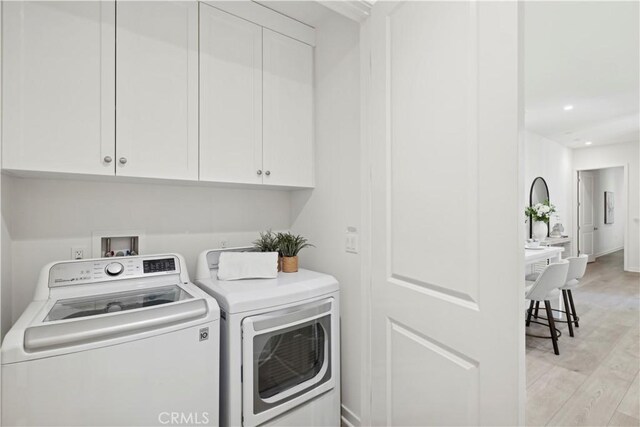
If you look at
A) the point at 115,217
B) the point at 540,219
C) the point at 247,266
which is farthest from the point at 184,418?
the point at 540,219

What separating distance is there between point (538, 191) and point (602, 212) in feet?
14.1

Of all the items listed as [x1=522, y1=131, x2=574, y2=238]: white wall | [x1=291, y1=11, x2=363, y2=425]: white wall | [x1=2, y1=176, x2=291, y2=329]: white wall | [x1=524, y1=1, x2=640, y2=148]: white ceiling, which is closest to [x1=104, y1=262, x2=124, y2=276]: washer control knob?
[x1=2, y1=176, x2=291, y2=329]: white wall

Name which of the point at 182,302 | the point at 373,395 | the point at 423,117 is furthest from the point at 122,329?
the point at 423,117

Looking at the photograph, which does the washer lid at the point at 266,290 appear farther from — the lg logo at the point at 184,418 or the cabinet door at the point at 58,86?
the cabinet door at the point at 58,86

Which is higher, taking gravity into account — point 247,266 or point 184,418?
point 247,266

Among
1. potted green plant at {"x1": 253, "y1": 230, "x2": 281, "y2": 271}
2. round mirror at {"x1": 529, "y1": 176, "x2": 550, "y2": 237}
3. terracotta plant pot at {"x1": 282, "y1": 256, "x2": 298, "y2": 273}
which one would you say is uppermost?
round mirror at {"x1": 529, "y1": 176, "x2": 550, "y2": 237}

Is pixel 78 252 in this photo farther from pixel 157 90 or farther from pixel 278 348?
pixel 278 348

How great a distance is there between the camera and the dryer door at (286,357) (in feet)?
4.32

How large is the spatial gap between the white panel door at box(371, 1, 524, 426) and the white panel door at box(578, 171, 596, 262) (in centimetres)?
783

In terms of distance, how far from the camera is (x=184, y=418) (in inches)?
45.9

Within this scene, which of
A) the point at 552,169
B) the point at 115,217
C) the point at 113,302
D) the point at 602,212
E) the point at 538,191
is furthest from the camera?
the point at 602,212

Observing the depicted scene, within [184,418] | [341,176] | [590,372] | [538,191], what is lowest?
[590,372]

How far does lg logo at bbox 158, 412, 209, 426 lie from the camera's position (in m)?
1.12

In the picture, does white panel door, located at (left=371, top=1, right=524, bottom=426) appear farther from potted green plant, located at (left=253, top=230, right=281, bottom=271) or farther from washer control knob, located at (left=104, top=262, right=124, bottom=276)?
washer control knob, located at (left=104, top=262, right=124, bottom=276)
